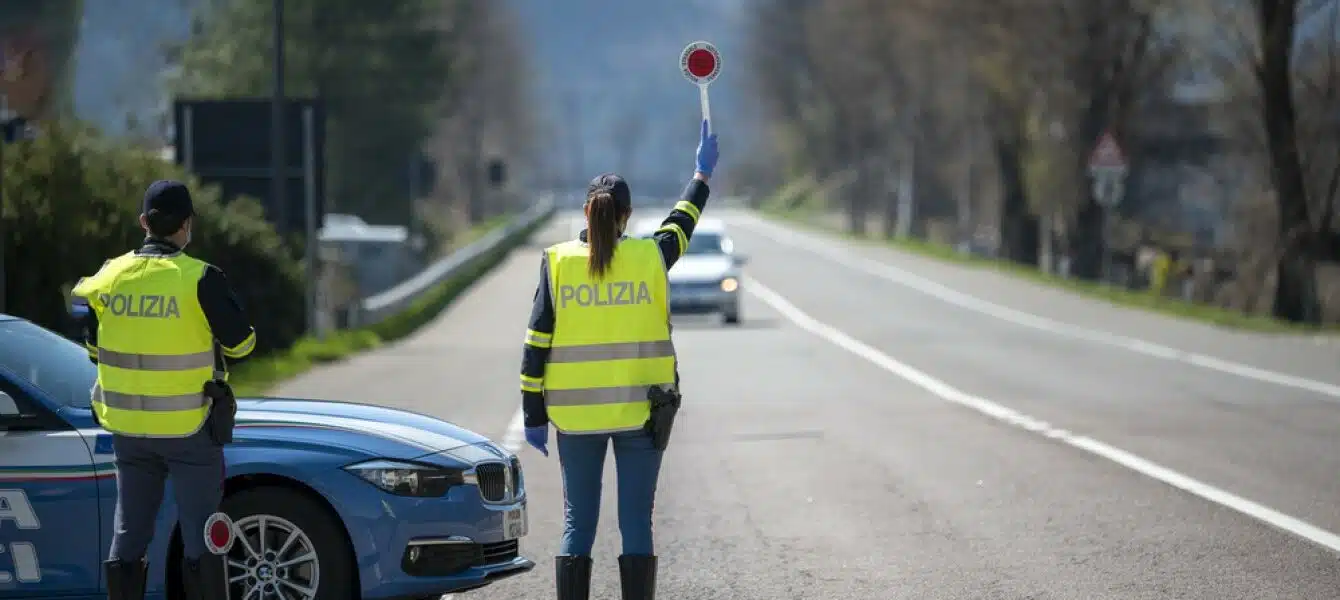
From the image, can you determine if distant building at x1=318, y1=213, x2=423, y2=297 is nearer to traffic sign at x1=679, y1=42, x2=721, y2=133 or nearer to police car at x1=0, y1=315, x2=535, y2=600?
traffic sign at x1=679, y1=42, x2=721, y2=133

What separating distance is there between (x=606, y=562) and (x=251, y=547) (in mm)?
2696

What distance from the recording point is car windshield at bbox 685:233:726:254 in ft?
122

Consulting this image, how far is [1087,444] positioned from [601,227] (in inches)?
347

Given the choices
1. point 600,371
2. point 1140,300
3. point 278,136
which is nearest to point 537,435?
point 600,371

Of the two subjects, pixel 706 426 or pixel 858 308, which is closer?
pixel 706 426

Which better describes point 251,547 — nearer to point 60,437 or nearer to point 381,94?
point 60,437

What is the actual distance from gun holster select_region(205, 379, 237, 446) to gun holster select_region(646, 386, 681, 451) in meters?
1.42

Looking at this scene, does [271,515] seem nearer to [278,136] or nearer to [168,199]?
[168,199]

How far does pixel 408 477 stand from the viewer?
27.0 ft

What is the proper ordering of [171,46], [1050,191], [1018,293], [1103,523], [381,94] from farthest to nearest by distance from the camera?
[171,46] < [381,94] < [1050,191] < [1018,293] < [1103,523]

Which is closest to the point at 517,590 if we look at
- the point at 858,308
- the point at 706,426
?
the point at 706,426

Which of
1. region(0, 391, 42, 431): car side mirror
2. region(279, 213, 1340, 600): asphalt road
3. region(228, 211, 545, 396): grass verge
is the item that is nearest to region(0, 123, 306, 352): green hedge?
region(228, 211, 545, 396): grass verge

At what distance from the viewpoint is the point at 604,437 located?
7695mm

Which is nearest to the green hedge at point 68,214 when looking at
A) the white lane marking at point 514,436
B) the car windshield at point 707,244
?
the white lane marking at point 514,436
